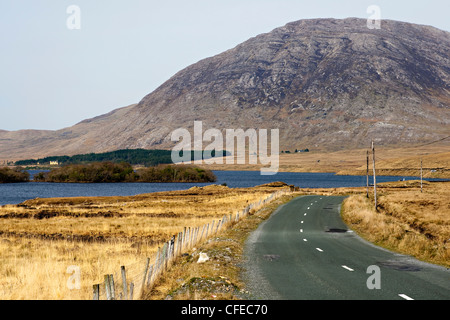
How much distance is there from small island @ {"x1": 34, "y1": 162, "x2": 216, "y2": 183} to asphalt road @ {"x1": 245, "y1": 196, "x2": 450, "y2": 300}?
6582 inches

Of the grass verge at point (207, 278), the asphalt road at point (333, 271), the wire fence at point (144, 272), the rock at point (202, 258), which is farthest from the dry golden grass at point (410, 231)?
the wire fence at point (144, 272)

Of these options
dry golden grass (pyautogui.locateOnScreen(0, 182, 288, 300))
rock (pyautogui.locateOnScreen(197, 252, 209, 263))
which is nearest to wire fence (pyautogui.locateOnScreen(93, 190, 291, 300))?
dry golden grass (pyautogui.locateOnScreen(0, 182, 288, 300))

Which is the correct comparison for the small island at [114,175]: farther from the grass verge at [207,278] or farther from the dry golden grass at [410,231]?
the grass verge at [207,278]

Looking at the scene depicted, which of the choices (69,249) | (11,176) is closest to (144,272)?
(69,249)

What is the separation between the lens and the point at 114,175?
639ft

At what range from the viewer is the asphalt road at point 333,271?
47.2 feet

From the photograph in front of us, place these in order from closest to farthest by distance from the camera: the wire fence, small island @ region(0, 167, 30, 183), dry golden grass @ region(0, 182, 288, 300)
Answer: the wire fence
dry golden grass @ region(0, 182, 288, 300)
small island @ region(0, 167, 30, 183)

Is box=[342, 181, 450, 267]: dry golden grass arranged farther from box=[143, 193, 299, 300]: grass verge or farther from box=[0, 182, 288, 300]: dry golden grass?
box=[0, 182, 288, 300]: dry golden grass

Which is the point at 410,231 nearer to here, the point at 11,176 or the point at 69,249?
the point at 69,249

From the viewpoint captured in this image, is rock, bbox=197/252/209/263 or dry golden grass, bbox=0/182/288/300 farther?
rock, bbox=197/252/209/263

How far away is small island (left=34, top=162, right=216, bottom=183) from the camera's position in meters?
194
